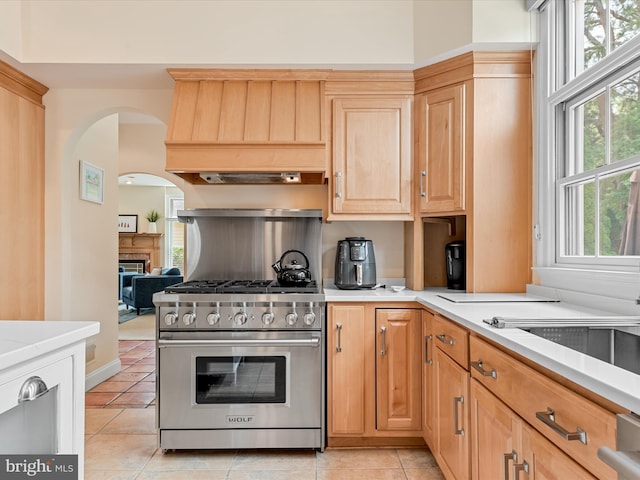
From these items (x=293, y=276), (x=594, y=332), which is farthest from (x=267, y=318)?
(x=594, y=332)

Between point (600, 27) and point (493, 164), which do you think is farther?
point (493, 164)

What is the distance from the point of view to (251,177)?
Result: 283 centimetres

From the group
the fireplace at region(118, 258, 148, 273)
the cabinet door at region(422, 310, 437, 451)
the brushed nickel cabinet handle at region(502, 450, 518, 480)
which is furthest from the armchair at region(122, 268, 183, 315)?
A: the brushed nickel cabinet handle at region(502, 450, 518, 480)

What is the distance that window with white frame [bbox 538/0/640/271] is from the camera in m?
1.85

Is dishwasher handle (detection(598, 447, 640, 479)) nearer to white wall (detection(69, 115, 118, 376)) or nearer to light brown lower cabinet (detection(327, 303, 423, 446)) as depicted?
light brown lower cabinet (detection(327, 303, 423, 446))

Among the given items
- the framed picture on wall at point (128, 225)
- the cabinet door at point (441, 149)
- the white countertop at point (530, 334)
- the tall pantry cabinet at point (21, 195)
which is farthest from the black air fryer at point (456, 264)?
the framed picture on wall at point (128, 225)

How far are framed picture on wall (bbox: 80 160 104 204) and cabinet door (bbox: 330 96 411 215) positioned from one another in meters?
2.07

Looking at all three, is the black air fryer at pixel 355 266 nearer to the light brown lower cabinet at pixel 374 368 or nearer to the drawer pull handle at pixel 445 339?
the light brown lower cabinet at pixel 374 368

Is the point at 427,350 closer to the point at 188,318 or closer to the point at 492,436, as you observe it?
the point at 492,436

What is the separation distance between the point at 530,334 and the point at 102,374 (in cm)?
349

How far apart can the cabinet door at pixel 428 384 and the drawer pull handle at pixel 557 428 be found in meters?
1.11

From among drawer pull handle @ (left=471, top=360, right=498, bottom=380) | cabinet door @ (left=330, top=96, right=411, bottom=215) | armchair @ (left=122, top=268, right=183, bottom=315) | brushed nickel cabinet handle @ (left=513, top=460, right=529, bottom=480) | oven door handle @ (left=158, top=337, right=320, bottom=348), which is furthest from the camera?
armchair @ (left=122, top=268, right=183, bottom=315)

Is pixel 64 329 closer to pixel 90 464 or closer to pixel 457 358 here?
pixel 457 358

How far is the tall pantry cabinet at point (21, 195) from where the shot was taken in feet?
8.74
